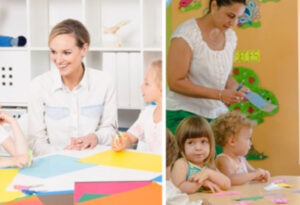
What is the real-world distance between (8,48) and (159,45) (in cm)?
58

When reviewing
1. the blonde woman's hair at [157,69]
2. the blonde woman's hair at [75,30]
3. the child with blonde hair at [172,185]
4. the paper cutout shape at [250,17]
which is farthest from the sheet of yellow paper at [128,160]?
the paper cutout shape at [250,17]

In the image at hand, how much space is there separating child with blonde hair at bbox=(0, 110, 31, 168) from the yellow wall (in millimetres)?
1197

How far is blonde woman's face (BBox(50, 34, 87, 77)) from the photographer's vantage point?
78.1 inches

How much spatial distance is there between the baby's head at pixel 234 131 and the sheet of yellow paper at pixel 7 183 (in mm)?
1216

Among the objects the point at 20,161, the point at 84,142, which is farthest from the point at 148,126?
the point at 20,161

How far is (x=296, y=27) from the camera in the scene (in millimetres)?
2789

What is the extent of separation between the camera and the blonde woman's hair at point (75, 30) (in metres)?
1.98

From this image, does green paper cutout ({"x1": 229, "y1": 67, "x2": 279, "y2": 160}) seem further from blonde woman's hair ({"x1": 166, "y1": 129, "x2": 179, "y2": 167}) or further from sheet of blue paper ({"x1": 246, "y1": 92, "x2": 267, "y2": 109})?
blonde woman's hair ({"x1": 166, "y1": 129, "x2": 179, "y2": 167})

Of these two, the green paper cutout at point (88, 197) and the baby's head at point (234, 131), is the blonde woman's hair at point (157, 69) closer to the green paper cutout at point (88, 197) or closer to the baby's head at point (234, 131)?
the green paper cutout at point (88, 197)

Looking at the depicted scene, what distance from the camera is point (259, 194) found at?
275 cm

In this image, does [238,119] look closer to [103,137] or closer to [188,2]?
[188,2]

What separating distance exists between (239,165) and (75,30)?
1.31 m

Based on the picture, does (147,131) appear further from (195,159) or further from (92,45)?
(195,159)

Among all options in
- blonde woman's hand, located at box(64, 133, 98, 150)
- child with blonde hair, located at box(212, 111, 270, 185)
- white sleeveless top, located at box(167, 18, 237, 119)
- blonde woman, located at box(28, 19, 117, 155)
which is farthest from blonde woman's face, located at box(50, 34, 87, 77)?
child with blonde hair, located at box(212, 111, 270, 185)
